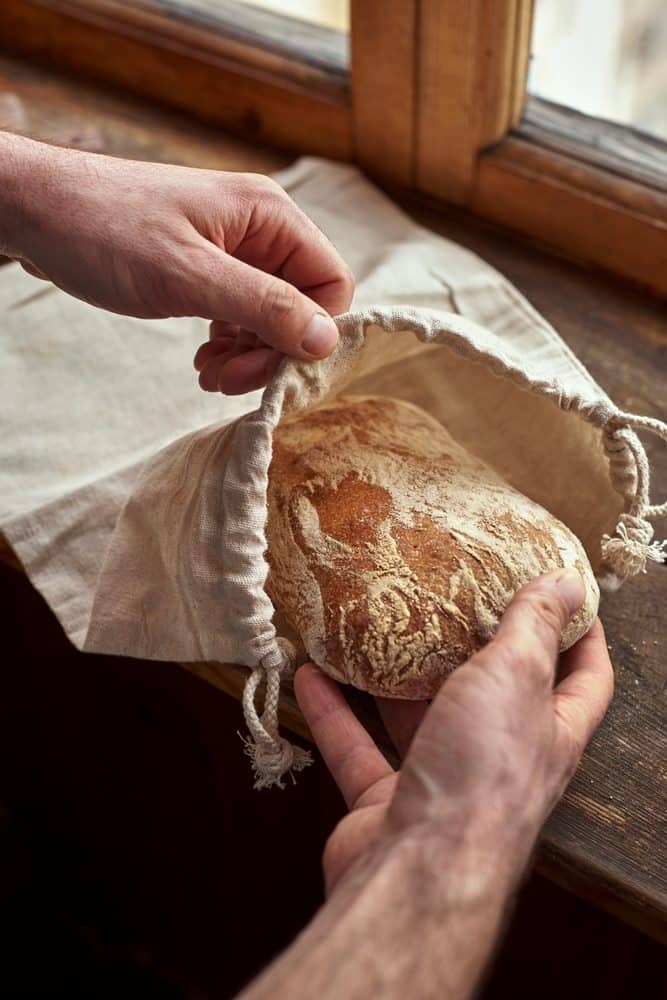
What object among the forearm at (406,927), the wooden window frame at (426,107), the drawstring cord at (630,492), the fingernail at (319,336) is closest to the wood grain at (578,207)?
the wooden window frame at (426,107)

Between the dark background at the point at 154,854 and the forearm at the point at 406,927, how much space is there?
0.31m

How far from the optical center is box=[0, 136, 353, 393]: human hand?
692 millimetres

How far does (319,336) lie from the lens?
70cm

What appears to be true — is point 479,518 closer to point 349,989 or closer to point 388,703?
point 388,703

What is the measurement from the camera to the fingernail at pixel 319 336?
69 centimetres

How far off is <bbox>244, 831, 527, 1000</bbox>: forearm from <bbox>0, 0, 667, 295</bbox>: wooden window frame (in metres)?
0.70

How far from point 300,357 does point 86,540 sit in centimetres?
29

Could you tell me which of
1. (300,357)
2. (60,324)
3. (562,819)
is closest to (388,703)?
(562,819)

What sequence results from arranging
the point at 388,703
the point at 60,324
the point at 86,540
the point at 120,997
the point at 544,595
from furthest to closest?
the point at 120,997 → the point at 60,324 → the point at 86,540 → the point at 388,703 → the point at 544,595

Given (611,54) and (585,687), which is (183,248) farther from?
(611,54)

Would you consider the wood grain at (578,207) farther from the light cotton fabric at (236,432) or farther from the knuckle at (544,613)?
the knuckle at (544,613)

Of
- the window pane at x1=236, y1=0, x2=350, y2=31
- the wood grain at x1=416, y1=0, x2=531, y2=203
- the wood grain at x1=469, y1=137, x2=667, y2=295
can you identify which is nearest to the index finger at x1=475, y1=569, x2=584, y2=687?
the wood grain at x1=469, y1=137, x2=667, y2=295

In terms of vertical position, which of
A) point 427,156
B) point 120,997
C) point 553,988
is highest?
point 427,156

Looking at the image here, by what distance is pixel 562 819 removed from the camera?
2.34 feet
